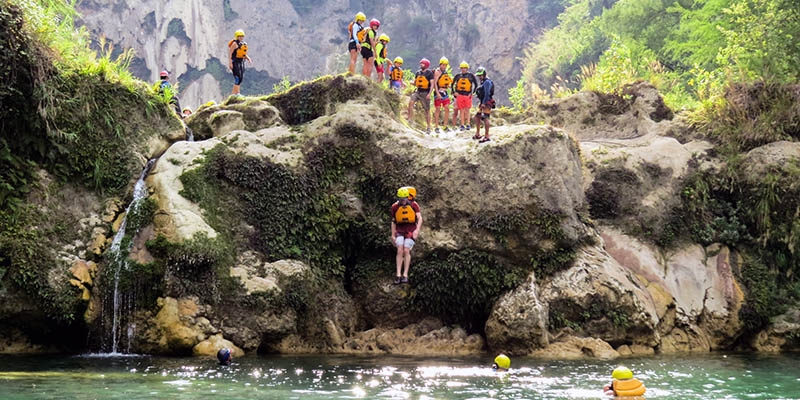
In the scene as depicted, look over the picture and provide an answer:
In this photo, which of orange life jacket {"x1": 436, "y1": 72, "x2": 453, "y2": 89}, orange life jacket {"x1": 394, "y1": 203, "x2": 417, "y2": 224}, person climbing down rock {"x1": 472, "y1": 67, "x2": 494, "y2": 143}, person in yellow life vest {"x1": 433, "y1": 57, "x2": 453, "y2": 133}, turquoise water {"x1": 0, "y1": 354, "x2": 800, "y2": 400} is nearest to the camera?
turquoise water {"x1": 0, "y1": 354, "x2": 800, "y2": 400}

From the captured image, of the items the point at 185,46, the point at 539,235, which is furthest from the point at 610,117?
the point at 185,46

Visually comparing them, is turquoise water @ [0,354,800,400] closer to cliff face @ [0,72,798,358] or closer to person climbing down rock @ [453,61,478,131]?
cliff face @ [0,72,798,358]

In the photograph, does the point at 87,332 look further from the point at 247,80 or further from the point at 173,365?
the point at 247,80

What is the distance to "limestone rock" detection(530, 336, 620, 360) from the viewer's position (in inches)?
510

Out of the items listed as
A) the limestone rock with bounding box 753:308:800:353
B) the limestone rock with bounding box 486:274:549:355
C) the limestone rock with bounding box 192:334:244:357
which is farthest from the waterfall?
the limestone rock with bounding box 753:308:800:353

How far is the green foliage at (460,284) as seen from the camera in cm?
1391

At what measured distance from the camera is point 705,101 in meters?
18.3

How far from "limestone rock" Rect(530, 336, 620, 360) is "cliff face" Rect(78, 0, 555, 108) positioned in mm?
48621

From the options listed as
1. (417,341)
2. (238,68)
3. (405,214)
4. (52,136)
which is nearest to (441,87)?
(238,68)

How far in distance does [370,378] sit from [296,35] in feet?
195

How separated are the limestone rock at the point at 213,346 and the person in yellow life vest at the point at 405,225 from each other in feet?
11.0

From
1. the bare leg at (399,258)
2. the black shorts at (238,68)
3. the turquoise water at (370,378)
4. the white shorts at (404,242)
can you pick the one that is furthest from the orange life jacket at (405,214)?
the black shorts at (238,68)

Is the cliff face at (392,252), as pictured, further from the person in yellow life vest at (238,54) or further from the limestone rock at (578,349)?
the person in yellow life vest at (238,54)

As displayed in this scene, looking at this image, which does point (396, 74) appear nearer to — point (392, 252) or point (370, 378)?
point (392, 252)
